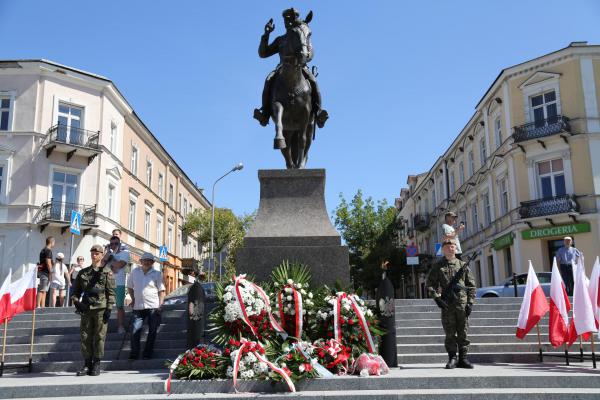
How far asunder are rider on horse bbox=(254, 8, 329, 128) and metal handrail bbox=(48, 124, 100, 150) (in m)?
20.2

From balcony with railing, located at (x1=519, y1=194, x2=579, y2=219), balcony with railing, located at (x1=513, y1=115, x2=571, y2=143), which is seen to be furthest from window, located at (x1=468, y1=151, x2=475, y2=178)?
balcony with railing, located at (x1=519, y1=194, x2=579, y2=219)

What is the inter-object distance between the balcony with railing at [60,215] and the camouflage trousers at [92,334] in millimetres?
19766

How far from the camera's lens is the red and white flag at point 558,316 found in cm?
790

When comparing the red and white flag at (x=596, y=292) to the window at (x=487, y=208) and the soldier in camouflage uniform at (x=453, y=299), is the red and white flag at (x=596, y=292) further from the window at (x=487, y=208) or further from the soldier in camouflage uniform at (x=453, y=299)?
the window at (x=487, y=208)

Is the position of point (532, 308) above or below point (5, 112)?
below

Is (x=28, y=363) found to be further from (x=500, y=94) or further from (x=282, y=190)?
(x=500, y=94)

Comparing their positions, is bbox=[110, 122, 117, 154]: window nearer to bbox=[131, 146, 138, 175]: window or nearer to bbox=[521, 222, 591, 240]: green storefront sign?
bbox=[131, 146, 138, 175]: window

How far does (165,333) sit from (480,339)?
18.5 ft

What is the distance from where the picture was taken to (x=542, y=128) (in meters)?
27.2

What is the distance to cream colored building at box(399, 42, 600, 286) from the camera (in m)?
25.7

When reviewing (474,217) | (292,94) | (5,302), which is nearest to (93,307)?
(5,302)

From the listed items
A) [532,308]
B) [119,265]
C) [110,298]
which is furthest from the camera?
[119,265]

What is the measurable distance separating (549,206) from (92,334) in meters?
24.6

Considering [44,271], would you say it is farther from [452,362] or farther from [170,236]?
[170,236]
